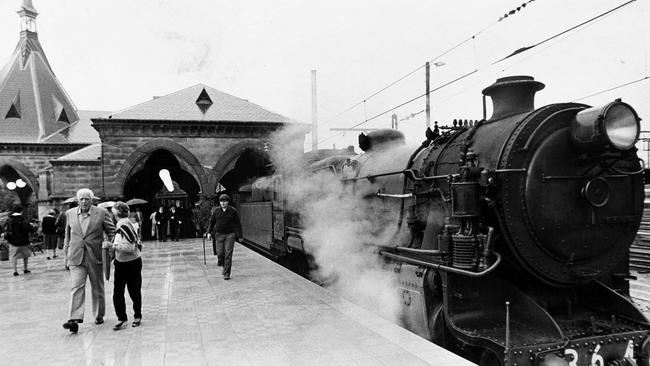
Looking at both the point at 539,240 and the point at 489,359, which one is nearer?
the point at 539,240

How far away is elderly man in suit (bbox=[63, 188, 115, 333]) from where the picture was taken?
5660 millimetres

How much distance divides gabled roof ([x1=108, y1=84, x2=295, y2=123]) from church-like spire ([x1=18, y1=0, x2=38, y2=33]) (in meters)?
29.2

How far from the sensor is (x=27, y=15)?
45156 mm

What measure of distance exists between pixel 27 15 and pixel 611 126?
5278 cm

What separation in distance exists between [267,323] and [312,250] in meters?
3.22

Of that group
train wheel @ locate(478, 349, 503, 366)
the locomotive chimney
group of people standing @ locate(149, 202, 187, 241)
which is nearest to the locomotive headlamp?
the locomotive chimney

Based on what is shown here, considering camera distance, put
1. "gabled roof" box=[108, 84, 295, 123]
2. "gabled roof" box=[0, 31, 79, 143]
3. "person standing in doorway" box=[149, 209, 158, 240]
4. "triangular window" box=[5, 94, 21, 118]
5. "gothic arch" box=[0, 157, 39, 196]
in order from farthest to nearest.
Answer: "triangular window" box=[5, 94, 21, 118]
"gabled roof" box=[0, 31, 79, 143]
"gothic arch" box=[0, 157, 39, 196]
"gabled roof" box=[108, 84, 295, 123]
"person standing in doorway" box=[149, 209, 158, 240]

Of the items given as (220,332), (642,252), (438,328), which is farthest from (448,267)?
(642,252)

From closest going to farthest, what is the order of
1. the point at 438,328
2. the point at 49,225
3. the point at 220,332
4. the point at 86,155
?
the point at 438,328
the point at 220,332
the point at 49,225
the point at 86,155

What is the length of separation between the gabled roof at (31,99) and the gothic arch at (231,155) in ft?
57.2

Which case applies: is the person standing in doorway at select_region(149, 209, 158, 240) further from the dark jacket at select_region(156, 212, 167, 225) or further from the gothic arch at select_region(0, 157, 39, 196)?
the gothic arch at select_region(0, 157, 39, 196)

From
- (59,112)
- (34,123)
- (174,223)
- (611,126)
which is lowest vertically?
(174,223)

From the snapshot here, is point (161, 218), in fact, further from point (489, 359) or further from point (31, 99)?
point (31, 99)

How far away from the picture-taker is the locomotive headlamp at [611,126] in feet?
12.9
